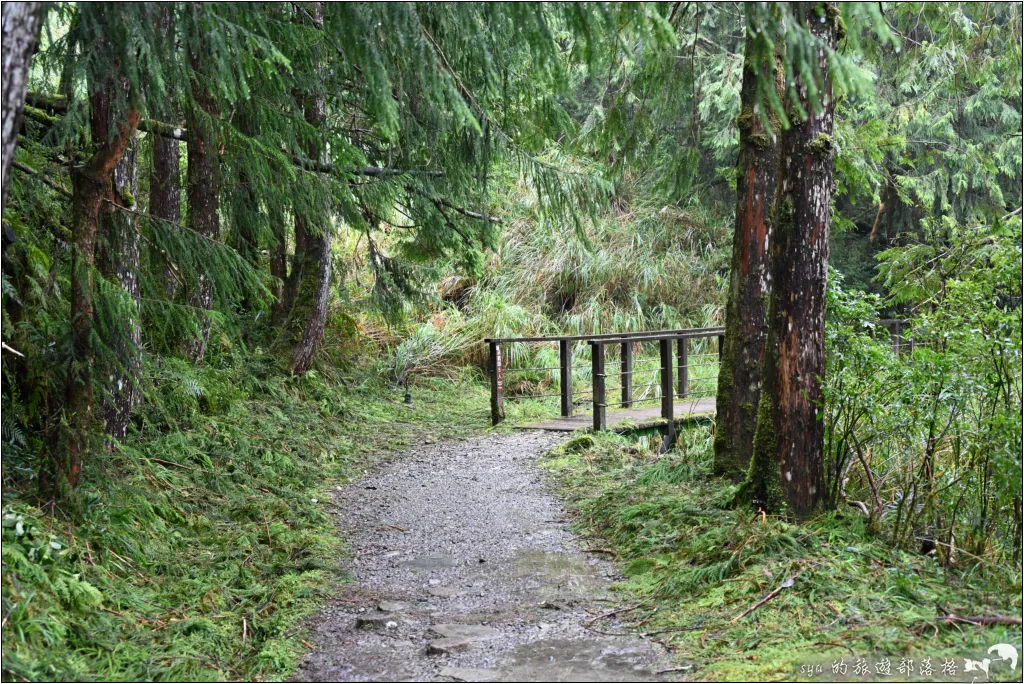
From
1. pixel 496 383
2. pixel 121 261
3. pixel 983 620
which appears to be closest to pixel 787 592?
pixel 983 620

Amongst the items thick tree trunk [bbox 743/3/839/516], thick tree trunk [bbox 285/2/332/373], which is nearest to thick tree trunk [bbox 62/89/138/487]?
thick tree trunk [bbox 743/3/839/516]

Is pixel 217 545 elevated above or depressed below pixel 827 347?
below

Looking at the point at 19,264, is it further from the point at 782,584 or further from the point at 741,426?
the point at 741,426

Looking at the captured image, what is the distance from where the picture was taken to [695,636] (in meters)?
4.06

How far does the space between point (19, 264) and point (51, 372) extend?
0.81m

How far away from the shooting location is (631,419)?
1052cm

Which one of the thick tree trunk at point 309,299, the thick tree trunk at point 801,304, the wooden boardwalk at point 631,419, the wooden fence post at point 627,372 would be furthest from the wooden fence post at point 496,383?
the thick tree trunk at point 801,304

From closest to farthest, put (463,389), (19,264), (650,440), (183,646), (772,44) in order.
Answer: (772,44), (183,646), (19,264), (650,440), (463,389)

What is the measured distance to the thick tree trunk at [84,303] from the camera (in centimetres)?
458

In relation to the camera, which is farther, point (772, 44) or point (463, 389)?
point (463, 389)

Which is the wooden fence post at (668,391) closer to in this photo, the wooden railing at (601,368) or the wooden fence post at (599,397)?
the wooden railing at (601,368)

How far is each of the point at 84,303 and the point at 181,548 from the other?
1.69 m

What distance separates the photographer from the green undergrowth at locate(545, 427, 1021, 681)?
12.1ft

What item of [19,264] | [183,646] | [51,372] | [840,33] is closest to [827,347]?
[840,33]
